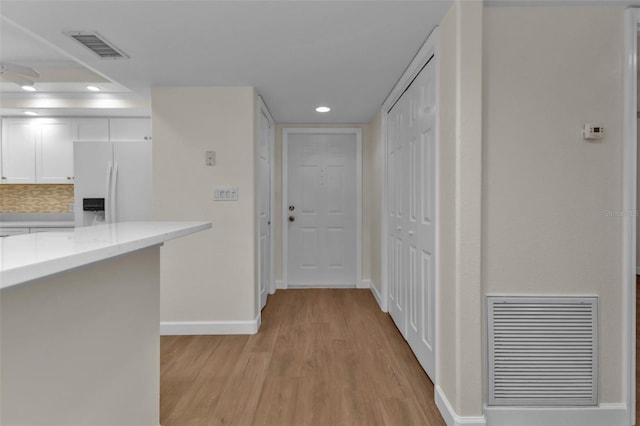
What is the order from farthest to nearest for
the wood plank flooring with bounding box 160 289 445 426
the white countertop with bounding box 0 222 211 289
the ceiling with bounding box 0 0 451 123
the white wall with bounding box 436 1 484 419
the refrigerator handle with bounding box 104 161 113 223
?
the refrigerator handle with bounding box 104 161 113 223 < the wood plank flooring with bounding box 160 289 445 426 < the ceiling with bounding box 0 0 451 123 < the white wall with bounding box 436 1 484 419 < the white countertop with bounding box 0 222 211 289

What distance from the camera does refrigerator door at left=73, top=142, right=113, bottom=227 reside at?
3621 mm

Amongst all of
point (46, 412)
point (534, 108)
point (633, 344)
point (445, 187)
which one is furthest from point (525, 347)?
point (46, 412)

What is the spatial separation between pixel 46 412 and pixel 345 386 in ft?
5.61

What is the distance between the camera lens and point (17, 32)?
2.86 meters

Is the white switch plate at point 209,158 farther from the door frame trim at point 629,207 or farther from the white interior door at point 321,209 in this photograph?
the door frame trim at point 629,207

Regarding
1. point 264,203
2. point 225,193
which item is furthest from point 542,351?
point 264,203

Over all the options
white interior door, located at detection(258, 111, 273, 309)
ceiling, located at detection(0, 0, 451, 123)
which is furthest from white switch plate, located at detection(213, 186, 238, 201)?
ceiling, located at detection(0, 0, 451, 123)

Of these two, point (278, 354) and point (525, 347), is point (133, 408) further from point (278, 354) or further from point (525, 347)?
point (525, 347)

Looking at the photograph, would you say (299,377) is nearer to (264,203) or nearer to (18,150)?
(264,203)

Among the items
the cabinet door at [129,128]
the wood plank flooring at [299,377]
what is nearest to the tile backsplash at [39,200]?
the cabinet door at [129,128]

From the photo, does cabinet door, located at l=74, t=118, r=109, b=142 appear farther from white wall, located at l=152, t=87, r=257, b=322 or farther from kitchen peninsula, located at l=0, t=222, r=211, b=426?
kitchen peninsula, located at l=0, t=222, r=211, b=426

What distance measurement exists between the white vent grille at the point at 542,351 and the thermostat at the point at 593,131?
835 mm

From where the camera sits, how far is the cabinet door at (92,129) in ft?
14.5

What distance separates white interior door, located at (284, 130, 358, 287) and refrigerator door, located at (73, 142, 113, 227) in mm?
2187
